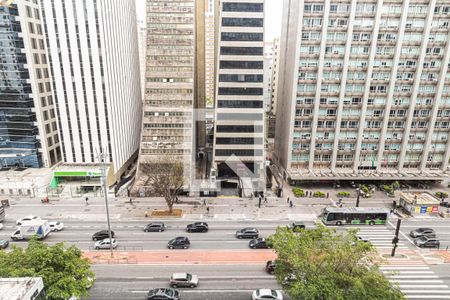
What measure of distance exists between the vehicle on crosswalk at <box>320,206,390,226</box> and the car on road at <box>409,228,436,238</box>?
4.36 m

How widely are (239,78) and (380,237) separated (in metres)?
41.5

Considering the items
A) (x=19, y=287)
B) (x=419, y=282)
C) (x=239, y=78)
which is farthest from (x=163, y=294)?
(x=239, y=78)

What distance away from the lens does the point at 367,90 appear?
→ 197ft

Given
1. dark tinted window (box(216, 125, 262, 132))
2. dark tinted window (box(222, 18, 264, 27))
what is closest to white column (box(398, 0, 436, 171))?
dark tinted window (box(216, 125, 262, 132))

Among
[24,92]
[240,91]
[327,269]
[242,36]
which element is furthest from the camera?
[240,91]

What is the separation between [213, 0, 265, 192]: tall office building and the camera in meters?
60.2

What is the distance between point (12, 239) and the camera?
1671 inches

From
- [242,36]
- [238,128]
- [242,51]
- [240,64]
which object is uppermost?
[242,36]

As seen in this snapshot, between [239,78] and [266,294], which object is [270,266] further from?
[239,78]

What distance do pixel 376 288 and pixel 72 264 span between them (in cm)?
2583

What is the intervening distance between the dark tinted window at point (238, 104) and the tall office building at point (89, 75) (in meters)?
24.3

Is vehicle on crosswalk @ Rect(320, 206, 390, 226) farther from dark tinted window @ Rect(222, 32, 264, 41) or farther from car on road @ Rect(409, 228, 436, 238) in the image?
dark tinted window @ Rect(222, 32, 264, 41)

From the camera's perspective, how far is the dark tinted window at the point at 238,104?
63.9 m

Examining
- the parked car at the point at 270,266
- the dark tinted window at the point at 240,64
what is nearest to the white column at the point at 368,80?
the dark tinted window at the point at 240,64
